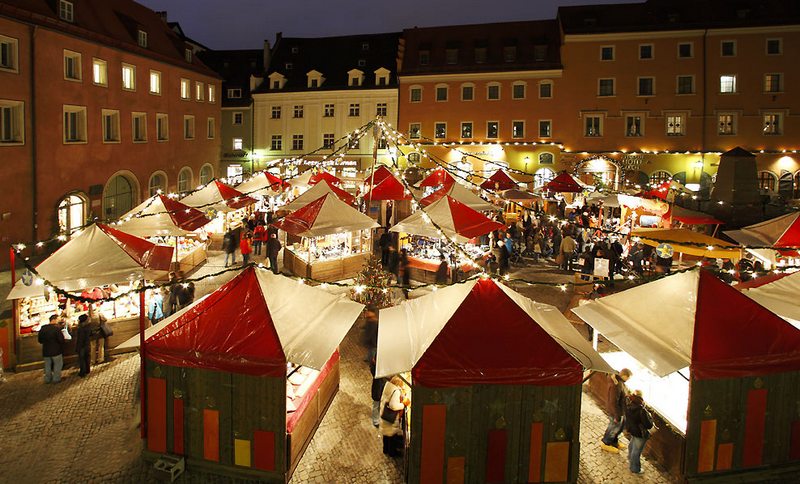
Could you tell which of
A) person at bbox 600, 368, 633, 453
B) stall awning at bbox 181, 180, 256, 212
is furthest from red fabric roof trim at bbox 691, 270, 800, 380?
stall awning at bbox 181, 180, 256, 212

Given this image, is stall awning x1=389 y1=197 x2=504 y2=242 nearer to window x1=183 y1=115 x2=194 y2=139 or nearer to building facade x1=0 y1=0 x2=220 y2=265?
building facade x1=0 y1=0 x2=220 y2=265

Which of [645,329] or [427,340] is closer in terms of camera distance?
[427,340]

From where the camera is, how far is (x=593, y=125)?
38.0 m

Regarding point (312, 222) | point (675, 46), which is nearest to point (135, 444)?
point (312, 222)

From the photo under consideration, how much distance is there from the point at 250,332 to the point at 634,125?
3484 centimetres

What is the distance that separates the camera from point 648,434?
8.48 m

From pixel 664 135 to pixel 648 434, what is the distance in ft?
107

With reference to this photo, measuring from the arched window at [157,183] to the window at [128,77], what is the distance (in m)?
4.42

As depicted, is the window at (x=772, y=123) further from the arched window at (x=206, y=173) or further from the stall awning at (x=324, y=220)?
the arched window at (x=206, y=173)

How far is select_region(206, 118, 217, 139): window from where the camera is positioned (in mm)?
36562

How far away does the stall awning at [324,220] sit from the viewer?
1781 cm

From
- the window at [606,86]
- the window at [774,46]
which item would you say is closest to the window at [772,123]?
the window at [774,46]

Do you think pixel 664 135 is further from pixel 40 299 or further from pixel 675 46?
pixel 40 299

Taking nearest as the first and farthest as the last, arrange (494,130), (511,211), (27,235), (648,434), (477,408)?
(477,408) < (648,434) < (27,235) < (511,211) < (494,130)
